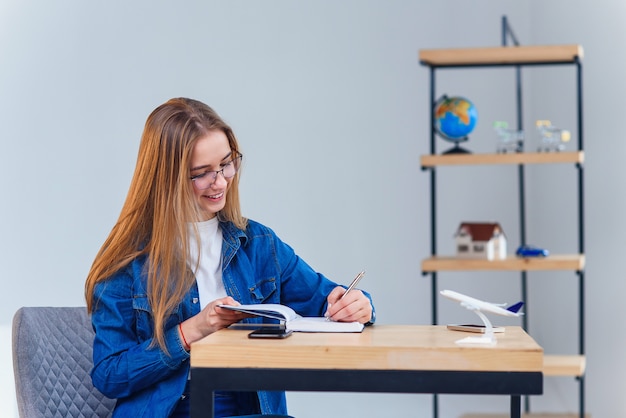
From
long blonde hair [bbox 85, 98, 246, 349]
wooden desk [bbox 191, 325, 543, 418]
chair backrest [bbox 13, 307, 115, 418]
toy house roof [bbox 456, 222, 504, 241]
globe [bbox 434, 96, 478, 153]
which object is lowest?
chair backrest [bbox 13, 307, 115, 418]

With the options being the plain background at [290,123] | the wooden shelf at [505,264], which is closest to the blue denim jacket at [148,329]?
the wooden shelf at [505,264]

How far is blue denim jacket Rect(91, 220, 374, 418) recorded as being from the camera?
1659 mm

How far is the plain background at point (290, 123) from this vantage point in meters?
4.32

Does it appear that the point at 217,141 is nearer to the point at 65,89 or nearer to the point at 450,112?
the point at 450,112

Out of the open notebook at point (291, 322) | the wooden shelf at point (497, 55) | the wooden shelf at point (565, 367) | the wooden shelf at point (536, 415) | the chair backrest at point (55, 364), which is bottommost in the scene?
the wooden shelf at point (536, 415)

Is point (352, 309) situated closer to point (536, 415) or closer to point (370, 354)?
point (370, 354)

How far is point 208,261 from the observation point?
6.08 feet

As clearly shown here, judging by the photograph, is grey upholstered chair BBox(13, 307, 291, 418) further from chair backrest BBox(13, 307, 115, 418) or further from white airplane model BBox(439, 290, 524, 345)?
white airplane model BBox(439, 290, 524, 345)

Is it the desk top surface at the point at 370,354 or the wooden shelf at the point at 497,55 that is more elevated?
the wooden shelf at the point at 497,55

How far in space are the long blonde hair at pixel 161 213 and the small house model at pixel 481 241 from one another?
1.69 meters

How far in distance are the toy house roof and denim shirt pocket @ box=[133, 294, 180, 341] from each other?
1.76m

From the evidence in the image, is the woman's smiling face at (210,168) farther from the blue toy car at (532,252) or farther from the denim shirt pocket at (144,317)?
the blue toy car at (532,252)

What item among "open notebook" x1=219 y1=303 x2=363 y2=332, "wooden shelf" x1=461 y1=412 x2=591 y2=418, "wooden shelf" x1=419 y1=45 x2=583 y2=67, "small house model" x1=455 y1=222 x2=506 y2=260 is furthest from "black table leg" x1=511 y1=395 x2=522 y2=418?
"wooden shelf" x1=461 y1=412 x2=591 y2=418

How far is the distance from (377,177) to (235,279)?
8.61 feet
